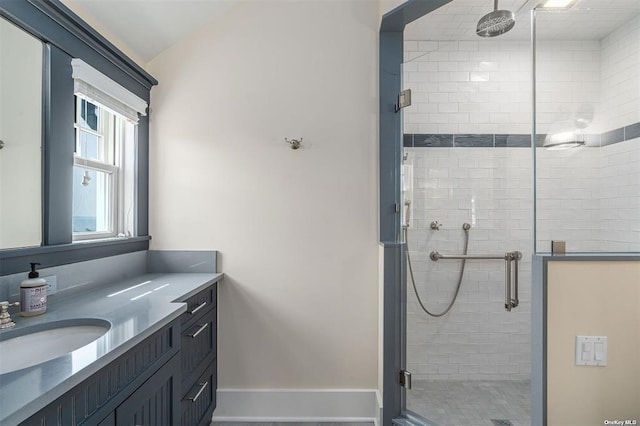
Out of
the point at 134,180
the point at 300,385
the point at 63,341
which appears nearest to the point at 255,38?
the point at 134,180

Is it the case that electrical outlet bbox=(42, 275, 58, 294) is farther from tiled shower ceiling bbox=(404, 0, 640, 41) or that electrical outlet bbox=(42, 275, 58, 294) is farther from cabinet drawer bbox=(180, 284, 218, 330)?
tiled shower ceiling bbox=(404, 0, 640, 41)

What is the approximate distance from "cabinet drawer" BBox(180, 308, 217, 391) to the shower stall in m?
1.25

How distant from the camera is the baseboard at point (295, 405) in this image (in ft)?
7.40

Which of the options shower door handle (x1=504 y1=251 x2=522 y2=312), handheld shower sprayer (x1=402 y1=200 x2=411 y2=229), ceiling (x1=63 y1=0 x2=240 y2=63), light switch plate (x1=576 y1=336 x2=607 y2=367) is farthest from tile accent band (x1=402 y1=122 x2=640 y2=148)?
ceiling (x1=63 y1=0 x2=240 y2=63)

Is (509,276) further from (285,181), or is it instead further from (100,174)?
(100,174)

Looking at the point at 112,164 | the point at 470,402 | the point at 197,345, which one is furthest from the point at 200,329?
the point at 470,402

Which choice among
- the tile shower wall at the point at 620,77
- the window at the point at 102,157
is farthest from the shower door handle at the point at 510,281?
the window at the point at 102,157

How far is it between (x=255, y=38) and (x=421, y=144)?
4.50 ft

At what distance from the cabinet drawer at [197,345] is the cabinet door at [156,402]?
8.5 inches

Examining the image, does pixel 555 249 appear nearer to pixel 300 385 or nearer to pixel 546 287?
pixel 546 287

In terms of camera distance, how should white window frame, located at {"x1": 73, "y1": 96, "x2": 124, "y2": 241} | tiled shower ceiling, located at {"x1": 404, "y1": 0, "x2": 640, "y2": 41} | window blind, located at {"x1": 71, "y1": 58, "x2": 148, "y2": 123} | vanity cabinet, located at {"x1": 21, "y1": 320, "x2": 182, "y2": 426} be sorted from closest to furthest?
1. vanity cabinet, located at {"x1": 21, "y1": 320, "x2": 182, "y2": 426}
2. tiled shower ceiling, located at {"x1": 404, "y1": 0, "x2": 640, "y2": 41}
3. window blind, located at {"x1": 71, "y1": 58, "x2": 148, "y2": 123}
4. white window frame, located at {"x1": 73, "y1": 96, "x2": 124, "y2": 241}

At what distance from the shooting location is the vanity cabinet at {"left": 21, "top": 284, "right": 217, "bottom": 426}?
936 mm

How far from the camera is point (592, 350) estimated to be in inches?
52.5

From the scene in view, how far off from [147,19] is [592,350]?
2909mm
